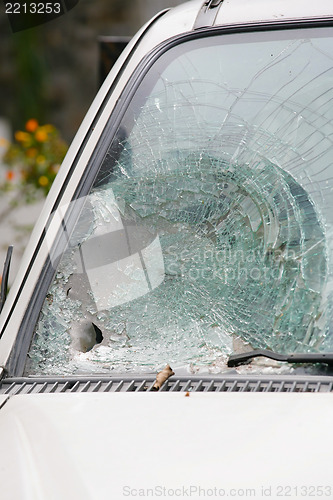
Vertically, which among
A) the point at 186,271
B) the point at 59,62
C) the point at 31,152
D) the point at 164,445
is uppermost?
the point at 59,62

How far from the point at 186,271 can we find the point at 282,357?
1.17ft

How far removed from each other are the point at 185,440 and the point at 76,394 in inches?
12.6

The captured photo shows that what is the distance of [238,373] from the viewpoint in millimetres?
1555

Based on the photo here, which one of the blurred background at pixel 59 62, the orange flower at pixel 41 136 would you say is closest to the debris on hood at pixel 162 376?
the orange flower at pixel 41 136

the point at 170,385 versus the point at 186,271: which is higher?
the point at 186,271

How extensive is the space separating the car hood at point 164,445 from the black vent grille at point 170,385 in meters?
0.06

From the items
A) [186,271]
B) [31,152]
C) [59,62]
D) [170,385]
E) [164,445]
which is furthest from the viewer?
[59,62]

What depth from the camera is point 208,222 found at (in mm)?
1825

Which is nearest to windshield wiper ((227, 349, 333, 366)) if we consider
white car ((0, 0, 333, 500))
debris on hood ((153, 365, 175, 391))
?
white car ((0, 0, 333, 500))

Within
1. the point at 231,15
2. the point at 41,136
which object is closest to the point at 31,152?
the point at 41,136

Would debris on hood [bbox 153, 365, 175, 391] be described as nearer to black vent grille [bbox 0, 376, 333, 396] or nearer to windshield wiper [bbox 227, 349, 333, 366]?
black vent grille [bbox 0, 376, 333, 396]

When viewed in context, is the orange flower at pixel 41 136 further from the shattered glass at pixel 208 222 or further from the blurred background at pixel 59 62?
the shattered glass at pixel 208 222

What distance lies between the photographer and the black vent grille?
4.73 ft

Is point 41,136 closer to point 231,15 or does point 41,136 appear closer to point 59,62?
point 59,62
